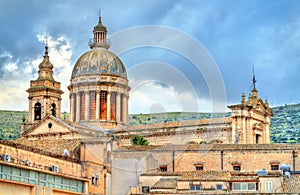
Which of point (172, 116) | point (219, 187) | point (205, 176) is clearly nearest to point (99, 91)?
point (205, 176)

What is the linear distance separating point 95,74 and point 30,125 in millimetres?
10721

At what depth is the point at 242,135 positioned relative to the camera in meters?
79.4

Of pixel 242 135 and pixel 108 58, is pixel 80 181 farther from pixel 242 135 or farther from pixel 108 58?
pixel 108 58

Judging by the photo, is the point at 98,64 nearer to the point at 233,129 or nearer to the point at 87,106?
the point at 87,106

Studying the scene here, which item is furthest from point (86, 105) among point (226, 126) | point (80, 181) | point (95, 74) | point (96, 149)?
point (80, 181)

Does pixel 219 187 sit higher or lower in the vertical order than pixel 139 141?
lower

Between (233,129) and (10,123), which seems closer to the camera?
(233,129)

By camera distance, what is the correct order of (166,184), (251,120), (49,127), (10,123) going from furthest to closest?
(10,123) < (49,127) < (251,120) < (166,184)

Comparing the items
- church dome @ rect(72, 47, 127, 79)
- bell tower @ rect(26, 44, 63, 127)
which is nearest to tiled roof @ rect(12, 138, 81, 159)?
bell tower @ rect(26, 44, 63, 127)

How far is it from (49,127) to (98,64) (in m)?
11.4

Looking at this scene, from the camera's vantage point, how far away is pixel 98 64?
9456cm

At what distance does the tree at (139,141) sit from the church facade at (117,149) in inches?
74.8

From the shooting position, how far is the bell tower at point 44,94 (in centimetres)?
9500

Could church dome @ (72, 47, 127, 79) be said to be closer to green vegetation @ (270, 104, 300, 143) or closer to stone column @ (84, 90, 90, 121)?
stone column @ (84, 90, 90, 121)
